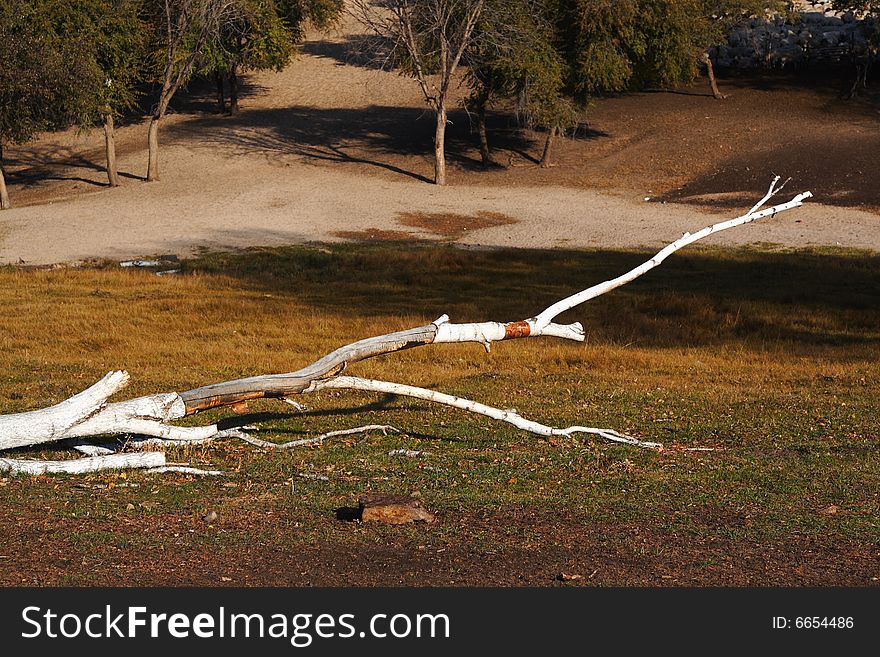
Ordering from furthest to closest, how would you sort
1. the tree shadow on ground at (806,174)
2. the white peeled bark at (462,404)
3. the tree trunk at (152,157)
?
the tree trunk at (152,157) → the tree shadow on ground at (806,174) → the white peeled bark at (462,404)

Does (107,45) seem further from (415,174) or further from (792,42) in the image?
(792,42)

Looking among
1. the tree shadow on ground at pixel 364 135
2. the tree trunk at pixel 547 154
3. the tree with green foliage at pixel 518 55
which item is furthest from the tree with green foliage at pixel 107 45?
the tree trunk at pixel 547 154

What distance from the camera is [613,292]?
84.5 feet

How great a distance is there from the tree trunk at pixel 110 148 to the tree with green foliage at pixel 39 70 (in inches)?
89.9

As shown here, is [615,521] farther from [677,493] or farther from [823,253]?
[823,253]

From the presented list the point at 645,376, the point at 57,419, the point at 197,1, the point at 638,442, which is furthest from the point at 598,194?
the point at 57,419

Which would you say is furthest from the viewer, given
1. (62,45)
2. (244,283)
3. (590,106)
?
(590,106)

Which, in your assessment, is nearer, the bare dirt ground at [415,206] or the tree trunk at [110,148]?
the bare dirt ground at [415,206]

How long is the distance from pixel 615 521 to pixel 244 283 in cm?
2024

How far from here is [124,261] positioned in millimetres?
30969

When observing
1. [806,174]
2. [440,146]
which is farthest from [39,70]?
[806,174]

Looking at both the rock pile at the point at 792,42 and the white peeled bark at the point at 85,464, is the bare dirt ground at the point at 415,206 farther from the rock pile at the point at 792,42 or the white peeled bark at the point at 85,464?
the rock pile at the point at 792,42

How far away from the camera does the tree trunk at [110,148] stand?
44.3 metres

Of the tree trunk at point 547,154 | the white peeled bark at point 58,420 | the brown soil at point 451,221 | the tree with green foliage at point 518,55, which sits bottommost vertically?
the brown soil at point 451,221
